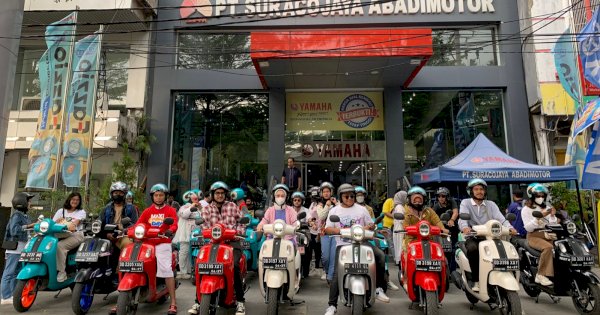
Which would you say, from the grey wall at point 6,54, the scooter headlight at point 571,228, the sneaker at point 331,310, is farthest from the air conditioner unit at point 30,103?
the scooter headlight at point 571,228

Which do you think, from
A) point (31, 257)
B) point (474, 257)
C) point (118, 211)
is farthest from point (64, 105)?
point (474, 257)

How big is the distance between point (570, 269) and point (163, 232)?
5967 millimetres

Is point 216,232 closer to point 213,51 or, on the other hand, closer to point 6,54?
point 6,54

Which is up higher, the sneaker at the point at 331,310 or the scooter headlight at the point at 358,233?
the scooter headlight at the point at 358,233

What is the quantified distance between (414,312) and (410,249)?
129cm

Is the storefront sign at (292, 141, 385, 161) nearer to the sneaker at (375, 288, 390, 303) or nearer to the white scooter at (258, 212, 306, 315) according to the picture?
the sneaker at (375, 288, 390, 303)

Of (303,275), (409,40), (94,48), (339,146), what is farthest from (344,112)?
(94,48)

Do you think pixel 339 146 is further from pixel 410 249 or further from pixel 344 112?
pixel 410 249

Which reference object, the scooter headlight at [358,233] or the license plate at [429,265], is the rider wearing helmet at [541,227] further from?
the scooter headlight at [358,233]

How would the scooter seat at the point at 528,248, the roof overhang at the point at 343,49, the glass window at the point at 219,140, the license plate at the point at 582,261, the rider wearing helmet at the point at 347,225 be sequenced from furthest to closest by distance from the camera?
the glass window at the point at 219,140, the roof overhang at the point at 343,49, the scooter seat at the point at 528,248, the rider wearing helmet at the point at 347,225, the license plate at the point at 582,261

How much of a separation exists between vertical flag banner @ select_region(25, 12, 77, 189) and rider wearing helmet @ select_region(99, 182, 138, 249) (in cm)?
428

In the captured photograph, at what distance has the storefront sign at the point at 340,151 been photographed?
45.0 feet

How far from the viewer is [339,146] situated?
13867mm

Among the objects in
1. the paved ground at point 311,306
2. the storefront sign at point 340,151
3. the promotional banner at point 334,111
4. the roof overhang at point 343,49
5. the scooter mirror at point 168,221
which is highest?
the roof overhang at point 343,49
